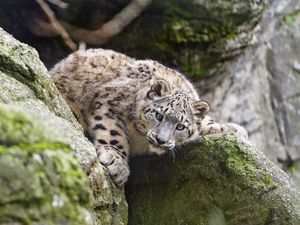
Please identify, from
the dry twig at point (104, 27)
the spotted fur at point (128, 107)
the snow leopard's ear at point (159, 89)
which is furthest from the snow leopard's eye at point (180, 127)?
the dry twig at point (104, 27)

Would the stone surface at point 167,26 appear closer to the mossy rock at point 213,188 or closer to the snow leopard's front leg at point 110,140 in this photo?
the snow leopard's front leg at point 110,140

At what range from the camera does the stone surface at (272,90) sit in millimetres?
9227

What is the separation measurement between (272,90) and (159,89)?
179 inches

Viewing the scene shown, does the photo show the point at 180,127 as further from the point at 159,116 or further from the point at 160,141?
the point at 160,141

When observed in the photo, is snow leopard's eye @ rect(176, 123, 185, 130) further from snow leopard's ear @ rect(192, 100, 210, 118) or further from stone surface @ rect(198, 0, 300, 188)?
stone surface @ rect(198, 0, 300, 188)

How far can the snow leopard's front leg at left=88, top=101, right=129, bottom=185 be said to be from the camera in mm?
5099

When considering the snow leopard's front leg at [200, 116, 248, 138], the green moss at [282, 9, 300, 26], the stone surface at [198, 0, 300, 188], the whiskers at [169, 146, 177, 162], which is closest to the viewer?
the whiskers at [169, 146, 177, 162]

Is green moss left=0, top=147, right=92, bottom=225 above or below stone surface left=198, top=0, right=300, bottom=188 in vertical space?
below

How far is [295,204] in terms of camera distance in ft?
17.2

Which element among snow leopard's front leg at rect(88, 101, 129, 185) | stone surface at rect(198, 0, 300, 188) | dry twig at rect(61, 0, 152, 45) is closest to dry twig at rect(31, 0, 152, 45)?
dry twig at rect(61, 0, 152, 45)

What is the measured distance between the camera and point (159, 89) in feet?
18.8

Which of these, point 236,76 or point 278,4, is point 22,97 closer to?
point 236,76

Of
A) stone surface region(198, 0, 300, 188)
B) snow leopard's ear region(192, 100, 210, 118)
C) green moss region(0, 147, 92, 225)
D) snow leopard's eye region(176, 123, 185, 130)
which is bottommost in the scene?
green moss region(0, 147, 92, 225)

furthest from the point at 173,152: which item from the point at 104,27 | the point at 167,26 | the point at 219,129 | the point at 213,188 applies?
the point at 167,26
